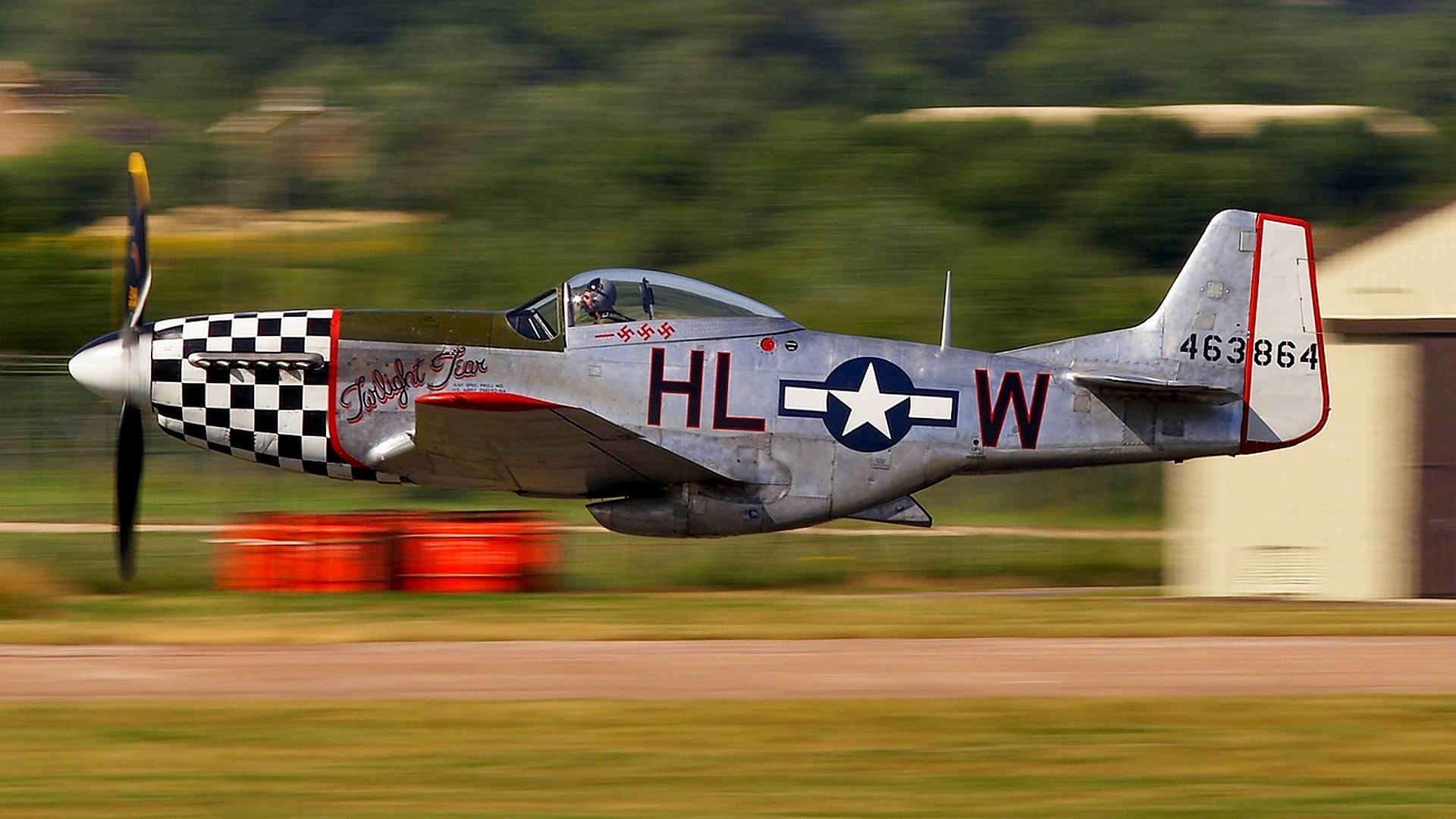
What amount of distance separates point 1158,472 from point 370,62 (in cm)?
4667

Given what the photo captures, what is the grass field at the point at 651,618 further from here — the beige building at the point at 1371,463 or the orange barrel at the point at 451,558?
the beige building at the point at 1371,463

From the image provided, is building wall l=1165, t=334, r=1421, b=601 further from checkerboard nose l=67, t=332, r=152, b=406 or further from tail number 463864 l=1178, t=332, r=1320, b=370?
checkerboard nose l=67, t=332, r=152, b=406

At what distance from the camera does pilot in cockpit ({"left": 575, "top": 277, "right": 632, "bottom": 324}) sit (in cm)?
1149

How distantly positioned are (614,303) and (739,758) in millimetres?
4378

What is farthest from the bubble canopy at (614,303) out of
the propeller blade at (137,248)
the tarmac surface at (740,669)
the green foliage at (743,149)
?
the green foliage at (743,149)

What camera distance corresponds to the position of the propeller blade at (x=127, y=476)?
12016mm

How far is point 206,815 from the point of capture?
693 cm

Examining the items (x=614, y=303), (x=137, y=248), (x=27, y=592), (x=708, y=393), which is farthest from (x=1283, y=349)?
(x=27, y=592)

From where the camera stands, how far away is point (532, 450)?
1129 centimetres

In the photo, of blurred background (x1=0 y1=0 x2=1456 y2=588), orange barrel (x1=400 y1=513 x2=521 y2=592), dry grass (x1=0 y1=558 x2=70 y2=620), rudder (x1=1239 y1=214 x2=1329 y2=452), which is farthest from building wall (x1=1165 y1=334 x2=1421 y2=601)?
dry grass (x1=0 y1=558 x2=70 y2=620)

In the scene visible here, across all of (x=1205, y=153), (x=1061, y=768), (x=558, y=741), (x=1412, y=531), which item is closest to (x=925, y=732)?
(x=1061, y=768)

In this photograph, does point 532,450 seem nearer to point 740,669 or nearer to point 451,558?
point 740,669

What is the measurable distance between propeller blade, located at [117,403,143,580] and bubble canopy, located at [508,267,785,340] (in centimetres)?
292

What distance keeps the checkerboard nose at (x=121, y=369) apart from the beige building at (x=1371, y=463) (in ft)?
29.6
